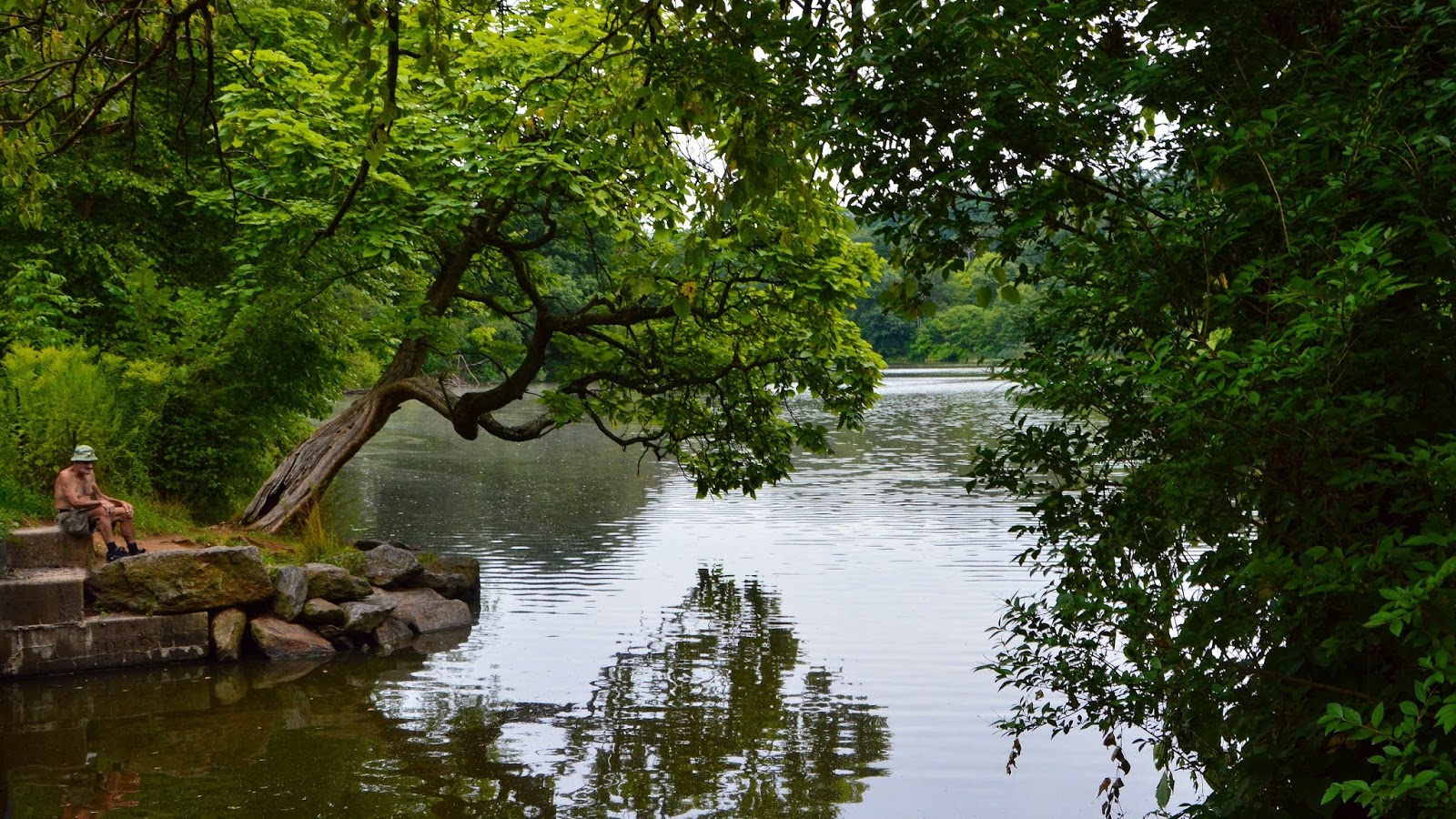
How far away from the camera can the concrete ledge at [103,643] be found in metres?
11.8

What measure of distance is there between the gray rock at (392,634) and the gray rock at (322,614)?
373 mm

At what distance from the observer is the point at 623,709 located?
11.0m

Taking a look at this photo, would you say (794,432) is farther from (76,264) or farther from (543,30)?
(76,264)

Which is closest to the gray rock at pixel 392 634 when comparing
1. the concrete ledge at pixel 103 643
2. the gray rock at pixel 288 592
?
the gray rock at pixel 288 592

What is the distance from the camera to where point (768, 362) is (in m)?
15.7

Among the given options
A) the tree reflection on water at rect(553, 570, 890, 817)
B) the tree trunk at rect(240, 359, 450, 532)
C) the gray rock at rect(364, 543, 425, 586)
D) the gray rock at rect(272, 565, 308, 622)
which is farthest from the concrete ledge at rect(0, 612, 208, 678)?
the tree reflection on water at rect(553, 570, 890, 817)

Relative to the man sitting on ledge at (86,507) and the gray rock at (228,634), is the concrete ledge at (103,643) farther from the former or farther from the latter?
the man sitting on ledge at (86,507)

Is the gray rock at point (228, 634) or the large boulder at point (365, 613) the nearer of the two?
the gray rock at point (228, 634)

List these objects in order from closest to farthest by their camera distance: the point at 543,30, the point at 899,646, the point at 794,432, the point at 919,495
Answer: the point at 899,646, the point at 543,30, the point at 794,432, the point at 919,495

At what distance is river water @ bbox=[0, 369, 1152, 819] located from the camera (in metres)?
8.77

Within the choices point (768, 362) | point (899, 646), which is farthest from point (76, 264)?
point (899, 646)

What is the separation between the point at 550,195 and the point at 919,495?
12.8m

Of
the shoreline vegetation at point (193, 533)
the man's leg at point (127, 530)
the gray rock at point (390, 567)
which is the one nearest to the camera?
the man's leg at point (127, 530)

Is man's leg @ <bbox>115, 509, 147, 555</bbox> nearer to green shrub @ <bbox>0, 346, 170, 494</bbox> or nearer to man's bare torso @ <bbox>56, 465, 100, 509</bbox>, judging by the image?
man's bare torso @ <bbox>56, 465, 100, 509</bbox>
